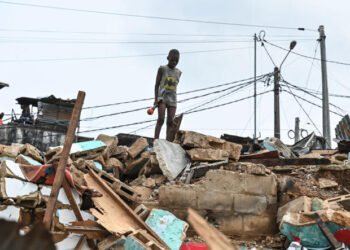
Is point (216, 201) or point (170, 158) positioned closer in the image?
point (216, 201)

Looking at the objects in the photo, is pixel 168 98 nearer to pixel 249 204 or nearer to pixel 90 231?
pixel 249 204

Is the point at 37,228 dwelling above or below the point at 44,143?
above

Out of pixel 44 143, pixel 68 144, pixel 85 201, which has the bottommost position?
pixel 44 143

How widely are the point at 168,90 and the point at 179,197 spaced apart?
97.0 inches

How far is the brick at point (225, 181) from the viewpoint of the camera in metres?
6.68

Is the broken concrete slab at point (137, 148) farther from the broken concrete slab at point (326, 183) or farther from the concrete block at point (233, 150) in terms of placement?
the broken concrete slab at point (326, 183)

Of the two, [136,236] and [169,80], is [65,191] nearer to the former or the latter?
[136,236]

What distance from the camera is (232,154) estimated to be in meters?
7.93

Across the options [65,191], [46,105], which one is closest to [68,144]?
[65,191]

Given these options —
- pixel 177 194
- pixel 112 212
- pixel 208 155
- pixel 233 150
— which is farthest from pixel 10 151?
pixel 233 150

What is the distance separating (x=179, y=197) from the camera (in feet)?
21.9

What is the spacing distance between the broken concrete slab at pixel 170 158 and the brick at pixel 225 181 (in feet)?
2.98

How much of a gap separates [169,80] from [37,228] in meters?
7.45

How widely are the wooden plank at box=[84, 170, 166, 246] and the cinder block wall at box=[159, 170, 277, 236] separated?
68 centimetres
